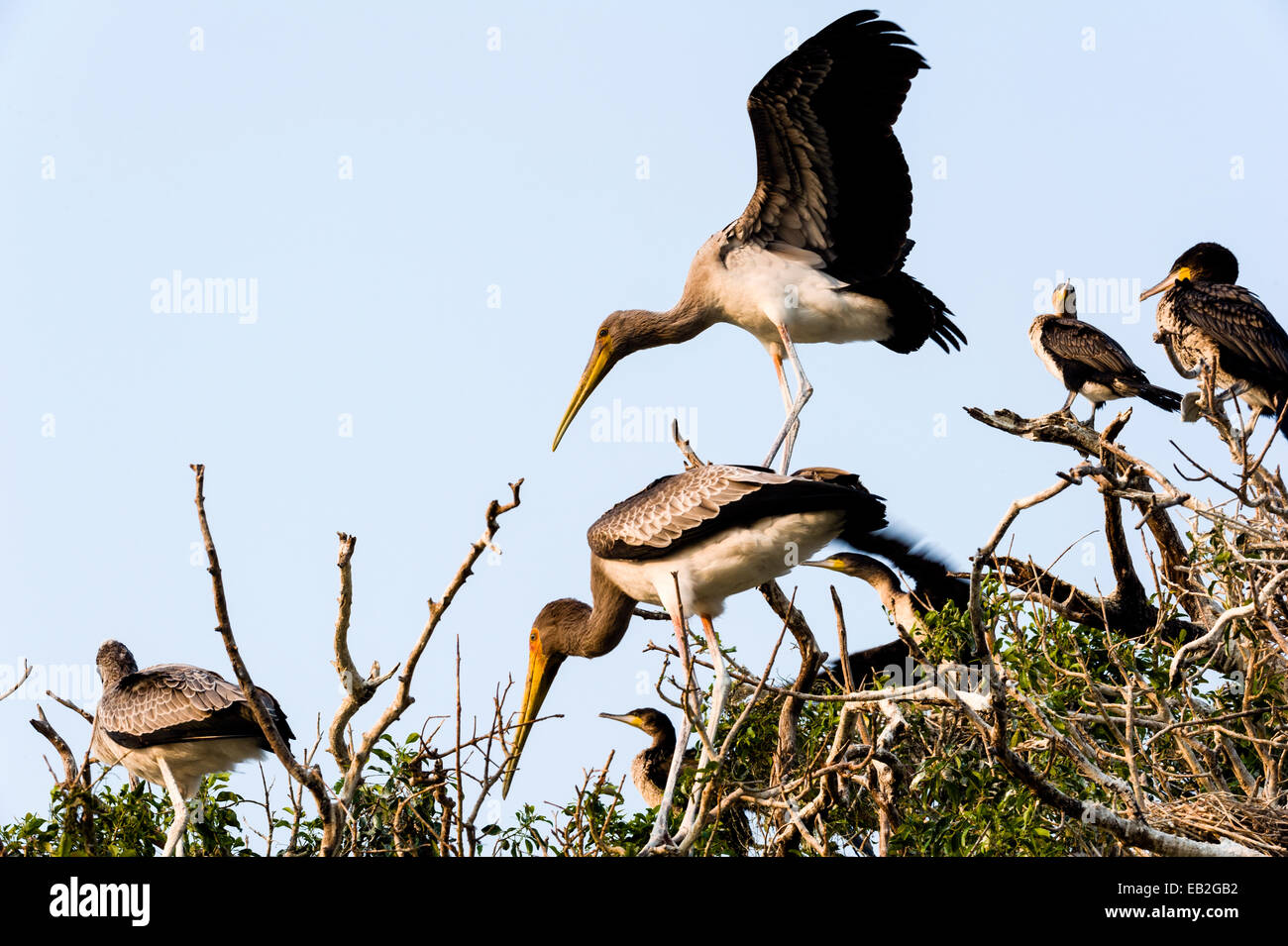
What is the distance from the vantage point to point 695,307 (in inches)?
275

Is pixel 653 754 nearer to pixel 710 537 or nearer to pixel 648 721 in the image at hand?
pixel 648 721

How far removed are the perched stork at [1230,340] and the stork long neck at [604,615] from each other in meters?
3.18

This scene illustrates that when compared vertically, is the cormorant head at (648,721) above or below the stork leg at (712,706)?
below

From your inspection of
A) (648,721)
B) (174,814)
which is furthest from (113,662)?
(648,721)

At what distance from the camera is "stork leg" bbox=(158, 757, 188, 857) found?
5.05 metres

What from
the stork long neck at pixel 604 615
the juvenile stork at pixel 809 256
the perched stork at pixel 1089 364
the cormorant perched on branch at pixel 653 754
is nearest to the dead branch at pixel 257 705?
the stork long neck at pixel 604 615

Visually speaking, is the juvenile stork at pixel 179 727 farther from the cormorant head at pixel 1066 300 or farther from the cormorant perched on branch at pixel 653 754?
the cormorant head at pixel 1066 300

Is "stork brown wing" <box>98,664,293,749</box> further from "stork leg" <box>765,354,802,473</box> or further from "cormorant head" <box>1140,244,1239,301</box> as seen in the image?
"cormorant head" <box>1140,244,1239,301</box>

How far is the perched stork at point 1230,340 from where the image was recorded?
699 centimetres

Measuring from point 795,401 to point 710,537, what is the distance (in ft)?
6.20

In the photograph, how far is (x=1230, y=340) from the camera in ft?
23.2
